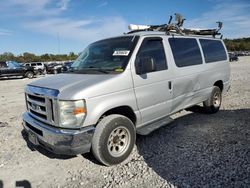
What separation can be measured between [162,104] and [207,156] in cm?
126

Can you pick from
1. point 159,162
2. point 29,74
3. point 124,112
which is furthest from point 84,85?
point 29,74

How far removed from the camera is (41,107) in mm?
3977

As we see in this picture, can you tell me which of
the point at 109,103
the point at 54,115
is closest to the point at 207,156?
the point at 109,103

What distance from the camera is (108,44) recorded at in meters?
4.92

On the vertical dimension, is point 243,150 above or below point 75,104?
below

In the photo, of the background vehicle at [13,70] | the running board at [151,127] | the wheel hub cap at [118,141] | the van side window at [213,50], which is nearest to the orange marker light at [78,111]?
the wheel hub cap at [118,141]

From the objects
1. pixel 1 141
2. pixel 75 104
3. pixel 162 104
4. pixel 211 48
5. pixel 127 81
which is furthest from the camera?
pixel 211 48

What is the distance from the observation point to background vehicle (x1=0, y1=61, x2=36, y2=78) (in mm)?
23844

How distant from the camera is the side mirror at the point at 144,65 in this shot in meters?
4.23

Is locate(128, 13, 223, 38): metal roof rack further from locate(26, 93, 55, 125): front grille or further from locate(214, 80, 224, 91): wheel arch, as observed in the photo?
locate(26, 93, 55, 125): front grille

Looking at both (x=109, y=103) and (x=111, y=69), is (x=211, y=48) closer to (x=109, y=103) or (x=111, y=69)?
(x=111, y=69)

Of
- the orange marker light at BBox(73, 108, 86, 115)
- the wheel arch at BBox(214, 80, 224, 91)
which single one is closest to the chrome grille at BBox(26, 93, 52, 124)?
the orange marker light at BBox(73, 108, 86, 115)

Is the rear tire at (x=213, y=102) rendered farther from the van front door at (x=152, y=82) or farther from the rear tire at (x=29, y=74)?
the rear tire at (x=29, y=74)

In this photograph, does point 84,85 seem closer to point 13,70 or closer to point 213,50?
point 213,50
